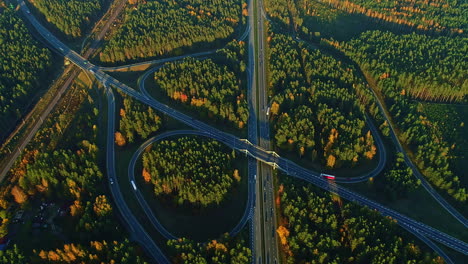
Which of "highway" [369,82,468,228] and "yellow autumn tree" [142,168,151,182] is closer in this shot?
"highway" [369,82,468,228]

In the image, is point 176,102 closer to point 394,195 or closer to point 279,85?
point 279,85

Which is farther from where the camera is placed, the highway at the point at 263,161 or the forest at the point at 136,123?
the forest at the point at 136,123

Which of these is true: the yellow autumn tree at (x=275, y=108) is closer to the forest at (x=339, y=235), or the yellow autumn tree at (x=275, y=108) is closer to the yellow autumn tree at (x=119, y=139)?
the forest at (x=339, y=235)

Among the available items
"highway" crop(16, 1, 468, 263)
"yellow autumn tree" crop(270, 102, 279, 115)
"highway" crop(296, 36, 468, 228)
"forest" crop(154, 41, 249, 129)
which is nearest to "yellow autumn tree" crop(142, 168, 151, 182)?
"highway" crop(16, 1, 468, 263)

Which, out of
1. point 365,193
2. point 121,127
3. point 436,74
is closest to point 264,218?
point 365,193

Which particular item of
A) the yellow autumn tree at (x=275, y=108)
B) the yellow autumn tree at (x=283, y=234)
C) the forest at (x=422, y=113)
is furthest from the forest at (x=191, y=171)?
the forest at (x=422, y=113)

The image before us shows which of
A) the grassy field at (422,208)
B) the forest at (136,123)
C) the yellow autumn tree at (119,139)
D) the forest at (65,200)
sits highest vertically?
the forest at (136,123)

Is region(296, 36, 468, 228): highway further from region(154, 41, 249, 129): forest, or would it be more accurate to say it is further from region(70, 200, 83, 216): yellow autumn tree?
region(70, 200, 83, 216): yellow autumn tree
